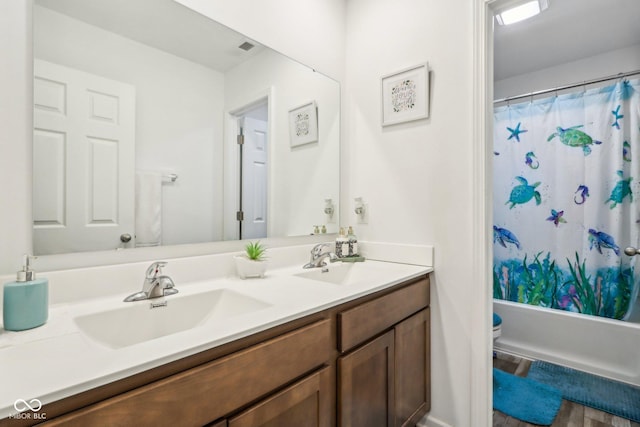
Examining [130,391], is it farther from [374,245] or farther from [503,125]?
[503,125]

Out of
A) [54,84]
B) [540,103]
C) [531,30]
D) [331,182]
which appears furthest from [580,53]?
[54,84]

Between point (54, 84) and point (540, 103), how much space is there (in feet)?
9.76

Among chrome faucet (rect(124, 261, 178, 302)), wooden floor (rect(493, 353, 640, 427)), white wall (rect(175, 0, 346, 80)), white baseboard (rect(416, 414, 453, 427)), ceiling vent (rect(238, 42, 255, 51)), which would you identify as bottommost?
wooden floor (rect(493, 353, 640, 427))

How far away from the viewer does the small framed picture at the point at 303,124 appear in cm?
164

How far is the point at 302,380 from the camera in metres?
0.85

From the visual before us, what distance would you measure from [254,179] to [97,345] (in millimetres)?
891

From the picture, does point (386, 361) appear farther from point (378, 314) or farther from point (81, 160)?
point (81, 160)

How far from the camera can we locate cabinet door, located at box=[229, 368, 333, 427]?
727 mm

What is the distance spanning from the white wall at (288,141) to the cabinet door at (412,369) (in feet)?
2.31

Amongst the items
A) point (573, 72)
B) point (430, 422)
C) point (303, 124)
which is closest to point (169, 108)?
point (303, 124)

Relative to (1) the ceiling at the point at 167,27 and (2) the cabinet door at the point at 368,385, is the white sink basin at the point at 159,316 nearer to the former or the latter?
(2) the cabinet door at the point at 368,385

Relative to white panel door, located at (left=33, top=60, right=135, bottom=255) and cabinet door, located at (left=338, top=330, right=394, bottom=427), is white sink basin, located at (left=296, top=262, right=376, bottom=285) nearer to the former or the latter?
cabinet door, located at (left=338, top=330, right=394, bottom=427)

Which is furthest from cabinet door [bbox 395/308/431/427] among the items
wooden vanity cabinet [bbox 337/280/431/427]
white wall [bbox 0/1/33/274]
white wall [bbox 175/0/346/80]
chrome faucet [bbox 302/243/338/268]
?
white wall [bbox 175/0/346/80]

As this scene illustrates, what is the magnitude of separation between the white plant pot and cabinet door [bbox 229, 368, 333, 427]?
475 millimetres
